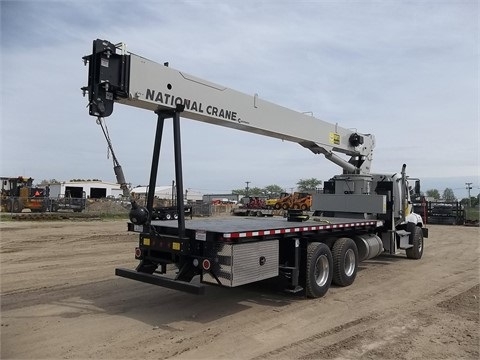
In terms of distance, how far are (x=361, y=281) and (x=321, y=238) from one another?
1824mm

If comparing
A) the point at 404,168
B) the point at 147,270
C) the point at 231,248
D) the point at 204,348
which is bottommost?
the point at 204,348

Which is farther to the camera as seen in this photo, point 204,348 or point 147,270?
point 147,270

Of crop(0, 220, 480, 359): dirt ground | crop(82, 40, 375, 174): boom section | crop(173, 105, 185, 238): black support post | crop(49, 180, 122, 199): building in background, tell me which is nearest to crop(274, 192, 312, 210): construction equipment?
crop(82, 40, 375, 174): boom section

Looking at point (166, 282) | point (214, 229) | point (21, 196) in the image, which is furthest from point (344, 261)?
point (21, 196)

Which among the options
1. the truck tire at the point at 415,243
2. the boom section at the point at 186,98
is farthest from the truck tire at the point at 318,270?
the truck tire at the point at 415,243

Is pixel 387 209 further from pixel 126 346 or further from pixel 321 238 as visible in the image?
pixel 126 346

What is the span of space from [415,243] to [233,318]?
849 cm

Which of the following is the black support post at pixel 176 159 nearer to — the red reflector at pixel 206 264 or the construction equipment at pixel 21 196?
the red reflector at pixel 206 264

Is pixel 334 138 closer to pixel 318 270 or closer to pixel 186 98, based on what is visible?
pixel 318 270

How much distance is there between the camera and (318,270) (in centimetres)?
813

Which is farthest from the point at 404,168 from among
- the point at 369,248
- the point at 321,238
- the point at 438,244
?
the point at 438,244

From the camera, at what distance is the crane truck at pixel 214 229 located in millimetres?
6305

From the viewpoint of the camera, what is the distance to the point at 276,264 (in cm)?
720

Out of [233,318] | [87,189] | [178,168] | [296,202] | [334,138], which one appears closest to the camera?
[233,318]
